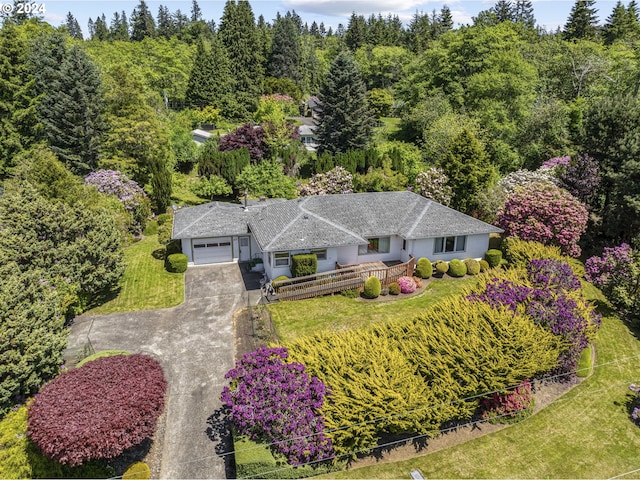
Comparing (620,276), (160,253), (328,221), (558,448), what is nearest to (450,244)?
(328,221)

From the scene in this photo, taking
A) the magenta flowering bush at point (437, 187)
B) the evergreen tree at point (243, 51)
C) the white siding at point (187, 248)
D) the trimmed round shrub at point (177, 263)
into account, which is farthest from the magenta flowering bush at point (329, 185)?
the evergreen tree at point (243, 51)

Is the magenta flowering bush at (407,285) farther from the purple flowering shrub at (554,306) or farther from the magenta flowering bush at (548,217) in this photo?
the magenta flowering bush at (548,217)

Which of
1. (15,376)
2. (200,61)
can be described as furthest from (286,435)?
(200,61)

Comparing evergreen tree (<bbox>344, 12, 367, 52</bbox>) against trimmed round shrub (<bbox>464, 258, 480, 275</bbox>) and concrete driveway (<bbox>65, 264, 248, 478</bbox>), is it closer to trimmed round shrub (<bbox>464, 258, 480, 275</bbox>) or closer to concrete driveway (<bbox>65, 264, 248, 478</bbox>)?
trimmed round shrub (<bbox>464, 258, 480, 275</bbox>)

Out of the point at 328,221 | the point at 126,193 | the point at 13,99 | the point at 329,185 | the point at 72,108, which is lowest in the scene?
the point at 328,221

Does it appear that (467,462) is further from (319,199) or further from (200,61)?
(200,61)

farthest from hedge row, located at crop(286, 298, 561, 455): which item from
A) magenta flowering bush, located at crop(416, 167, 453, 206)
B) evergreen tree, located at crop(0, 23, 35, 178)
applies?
evergreen tree, located at crop(0, 23, 35, 178)

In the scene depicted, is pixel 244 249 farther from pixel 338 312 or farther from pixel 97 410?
pixel 97 410
